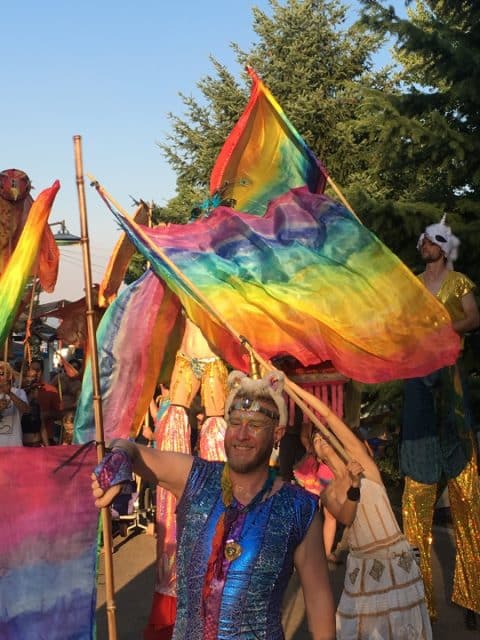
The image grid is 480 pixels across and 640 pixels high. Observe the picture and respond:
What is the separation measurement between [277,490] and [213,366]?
2.90 m

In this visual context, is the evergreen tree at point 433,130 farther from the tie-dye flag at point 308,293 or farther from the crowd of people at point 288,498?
the tie-dye flag at point 308,293

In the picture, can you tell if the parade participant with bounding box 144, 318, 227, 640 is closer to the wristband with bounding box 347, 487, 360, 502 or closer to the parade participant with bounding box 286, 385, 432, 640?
the parade participant with bounding box 286, 385, 432, 640

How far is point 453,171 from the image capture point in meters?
10.6

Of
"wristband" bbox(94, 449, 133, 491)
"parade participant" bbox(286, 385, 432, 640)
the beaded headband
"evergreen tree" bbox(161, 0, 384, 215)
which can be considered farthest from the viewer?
"evergreen tree" bbox(161, 0, 384, 215)

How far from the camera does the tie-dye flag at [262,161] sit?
6578 mm

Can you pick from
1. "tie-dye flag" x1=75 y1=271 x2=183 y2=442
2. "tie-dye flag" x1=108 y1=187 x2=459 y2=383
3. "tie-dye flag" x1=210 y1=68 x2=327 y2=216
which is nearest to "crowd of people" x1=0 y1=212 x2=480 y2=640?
"tie-dye flag" x1=75 y1=271 x2=183 y2=442

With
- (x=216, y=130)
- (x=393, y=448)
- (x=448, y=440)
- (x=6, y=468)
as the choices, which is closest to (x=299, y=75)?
(x=216, y=130)

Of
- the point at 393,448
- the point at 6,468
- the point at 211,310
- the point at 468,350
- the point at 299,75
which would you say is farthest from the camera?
the point at 299,75

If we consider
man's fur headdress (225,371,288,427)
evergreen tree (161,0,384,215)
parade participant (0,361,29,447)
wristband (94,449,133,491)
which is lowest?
wristband (94,449,133,491)

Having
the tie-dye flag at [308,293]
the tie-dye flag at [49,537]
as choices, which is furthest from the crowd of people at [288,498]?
the tie-dye flag at [49,537]

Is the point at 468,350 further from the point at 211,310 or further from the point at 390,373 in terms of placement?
the point at 211,310

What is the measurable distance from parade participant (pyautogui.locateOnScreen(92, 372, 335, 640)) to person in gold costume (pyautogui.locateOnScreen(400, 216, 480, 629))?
11.3 feet

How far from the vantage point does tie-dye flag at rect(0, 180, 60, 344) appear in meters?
4.56

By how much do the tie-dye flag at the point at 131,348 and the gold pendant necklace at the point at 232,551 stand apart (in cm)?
298
